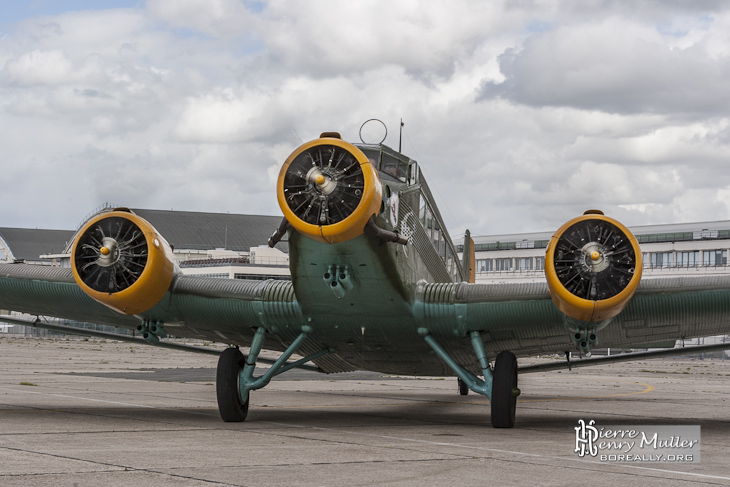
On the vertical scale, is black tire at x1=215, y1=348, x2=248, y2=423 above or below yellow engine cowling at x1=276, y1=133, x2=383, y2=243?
below

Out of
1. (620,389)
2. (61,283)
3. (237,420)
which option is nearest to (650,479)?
(237,420)

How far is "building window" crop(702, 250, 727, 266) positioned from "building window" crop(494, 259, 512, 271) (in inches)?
1074

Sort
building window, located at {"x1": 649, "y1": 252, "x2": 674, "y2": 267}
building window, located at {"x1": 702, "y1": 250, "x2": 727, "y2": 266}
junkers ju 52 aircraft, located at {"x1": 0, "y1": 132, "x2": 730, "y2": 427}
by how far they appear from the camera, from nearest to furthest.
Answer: junkers ju 52 aircraft, located at {"x1": 0, "y1": 132, "x2": 730, "y2": 427} → building window, located at {"x1": 702, "y1": 250, "x2": 727, "y2": 266} → building window, located at {"x1": 649, "y1": 252, "x2": 674, "y2": 267}

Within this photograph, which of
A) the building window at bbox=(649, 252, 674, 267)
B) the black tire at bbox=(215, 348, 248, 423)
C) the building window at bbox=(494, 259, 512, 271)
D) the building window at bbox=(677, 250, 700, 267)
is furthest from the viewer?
the building window at bbox=(494, 259, 512, 271)

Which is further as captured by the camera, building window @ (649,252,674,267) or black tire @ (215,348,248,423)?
building window @ (649,252,674,267)

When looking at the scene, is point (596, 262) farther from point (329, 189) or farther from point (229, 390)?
point (229, 390)

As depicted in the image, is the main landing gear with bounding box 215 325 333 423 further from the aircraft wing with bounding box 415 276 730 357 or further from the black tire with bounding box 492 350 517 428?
A: the black tire with bounding box 492 350 517 428

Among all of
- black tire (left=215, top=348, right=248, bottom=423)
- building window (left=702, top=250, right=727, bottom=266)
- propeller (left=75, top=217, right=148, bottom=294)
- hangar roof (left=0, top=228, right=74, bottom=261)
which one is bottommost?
black tire (left=215, top=348, right=248, bottom=423)

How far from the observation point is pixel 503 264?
120 m

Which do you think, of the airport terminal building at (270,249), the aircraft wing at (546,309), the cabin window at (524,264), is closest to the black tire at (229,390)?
the aircraft wing at (546,309)

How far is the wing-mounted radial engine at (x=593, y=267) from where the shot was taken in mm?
13227

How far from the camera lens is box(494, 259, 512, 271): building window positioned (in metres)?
120

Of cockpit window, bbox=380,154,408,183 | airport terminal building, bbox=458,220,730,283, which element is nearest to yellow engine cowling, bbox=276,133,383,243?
cockpit window, bbox=380,154,408,183

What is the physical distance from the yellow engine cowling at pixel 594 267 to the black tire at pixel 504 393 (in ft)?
5.52
